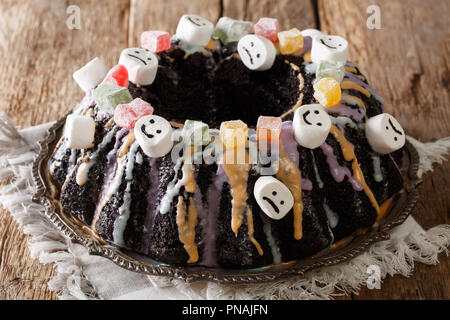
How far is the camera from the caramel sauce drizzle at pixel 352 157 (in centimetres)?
188

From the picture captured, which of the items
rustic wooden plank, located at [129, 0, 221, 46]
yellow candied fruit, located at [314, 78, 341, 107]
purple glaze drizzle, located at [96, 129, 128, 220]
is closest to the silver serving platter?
purple glaze drizzle, located at [96, 129, 128, 220]

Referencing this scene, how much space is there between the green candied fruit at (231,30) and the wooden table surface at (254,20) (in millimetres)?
771

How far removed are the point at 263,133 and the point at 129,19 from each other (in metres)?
1.69

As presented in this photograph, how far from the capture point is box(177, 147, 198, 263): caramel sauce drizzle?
1.79m

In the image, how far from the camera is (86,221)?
1966 mm

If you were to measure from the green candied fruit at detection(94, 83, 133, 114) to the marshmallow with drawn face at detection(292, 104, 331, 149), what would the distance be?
1.62 feet

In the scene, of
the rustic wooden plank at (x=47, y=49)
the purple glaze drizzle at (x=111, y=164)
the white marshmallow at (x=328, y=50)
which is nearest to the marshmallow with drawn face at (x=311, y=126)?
the white marshmallow at (x=328, y=50)

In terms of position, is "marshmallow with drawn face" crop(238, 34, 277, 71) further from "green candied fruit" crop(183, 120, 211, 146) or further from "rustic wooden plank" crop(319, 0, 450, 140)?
"rustic wooden plank" crop(319, 0, 450, 140)

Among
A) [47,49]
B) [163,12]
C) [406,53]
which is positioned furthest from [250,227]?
[163,12]

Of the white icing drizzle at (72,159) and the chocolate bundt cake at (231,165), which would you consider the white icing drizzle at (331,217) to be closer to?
the chocolate bundt cake at (231,165)

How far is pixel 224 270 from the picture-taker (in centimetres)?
182

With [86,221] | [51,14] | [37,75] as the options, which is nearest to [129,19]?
[51,14]

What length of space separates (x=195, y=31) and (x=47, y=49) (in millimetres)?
1158
